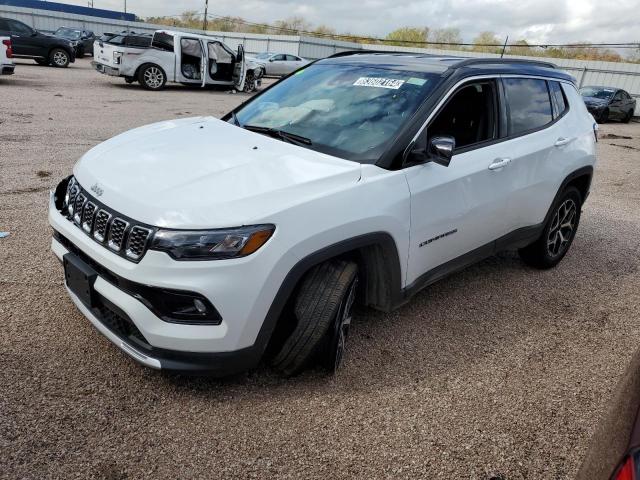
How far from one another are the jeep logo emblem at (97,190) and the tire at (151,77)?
46.5ft

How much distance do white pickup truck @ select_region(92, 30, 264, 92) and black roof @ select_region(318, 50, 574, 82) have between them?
12742 mm

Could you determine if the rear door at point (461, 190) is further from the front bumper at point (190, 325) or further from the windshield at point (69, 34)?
the windshield at point (69, 34)

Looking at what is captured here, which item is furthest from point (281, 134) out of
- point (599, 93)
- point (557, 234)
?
point (599, 93)

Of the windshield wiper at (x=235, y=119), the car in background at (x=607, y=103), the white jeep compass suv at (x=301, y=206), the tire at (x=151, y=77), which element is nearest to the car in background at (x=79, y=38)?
the tire at (x=151, y=77)

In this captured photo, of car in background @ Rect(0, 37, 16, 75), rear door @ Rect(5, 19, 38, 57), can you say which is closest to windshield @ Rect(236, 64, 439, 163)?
car in background @ Rect(0, 37, 16, 75)

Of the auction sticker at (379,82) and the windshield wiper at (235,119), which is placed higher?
the auction sticker at (379,82)

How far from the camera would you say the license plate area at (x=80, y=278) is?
100 inches

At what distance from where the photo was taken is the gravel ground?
234cm

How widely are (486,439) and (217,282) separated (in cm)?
155

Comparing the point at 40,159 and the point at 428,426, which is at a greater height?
the point at 428,426

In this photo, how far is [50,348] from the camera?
9.68 ft

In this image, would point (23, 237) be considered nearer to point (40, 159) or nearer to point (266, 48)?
point (40, 159)

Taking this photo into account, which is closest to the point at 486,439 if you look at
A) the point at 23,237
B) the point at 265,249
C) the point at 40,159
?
the point at 265,249

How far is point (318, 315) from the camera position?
2650 mm
